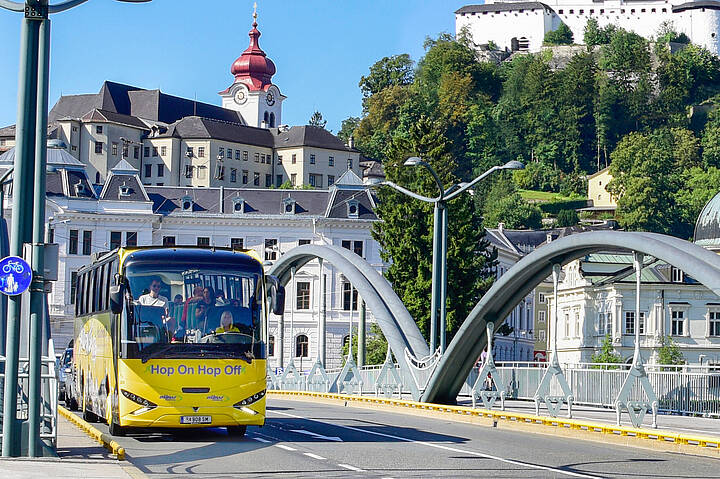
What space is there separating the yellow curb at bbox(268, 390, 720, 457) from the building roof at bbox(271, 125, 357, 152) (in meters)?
107

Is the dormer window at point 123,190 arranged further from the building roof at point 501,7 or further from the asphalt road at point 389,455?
the building roof at point 501,7

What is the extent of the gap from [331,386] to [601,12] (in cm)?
15645

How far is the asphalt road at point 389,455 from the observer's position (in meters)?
16.9

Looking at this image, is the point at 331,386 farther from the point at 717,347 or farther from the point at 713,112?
the point at 713,112

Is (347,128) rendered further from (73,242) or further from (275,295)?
(275,295)

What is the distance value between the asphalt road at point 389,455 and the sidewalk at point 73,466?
1.44ft

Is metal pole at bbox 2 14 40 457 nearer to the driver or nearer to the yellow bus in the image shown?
the yellow bus

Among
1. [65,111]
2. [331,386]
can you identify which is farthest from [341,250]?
[65,111]

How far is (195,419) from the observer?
21.5 meters

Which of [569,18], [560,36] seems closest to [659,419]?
[560,36]

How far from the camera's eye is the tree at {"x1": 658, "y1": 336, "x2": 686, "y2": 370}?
7388 cm

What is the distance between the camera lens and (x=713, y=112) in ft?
567

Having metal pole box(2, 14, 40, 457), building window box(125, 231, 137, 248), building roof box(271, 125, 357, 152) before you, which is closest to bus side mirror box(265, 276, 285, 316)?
metal pole box(2, 14, 40, 457)

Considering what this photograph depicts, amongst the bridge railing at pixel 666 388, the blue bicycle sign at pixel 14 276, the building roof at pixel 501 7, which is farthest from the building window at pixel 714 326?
the building roof at pixel 501 7
